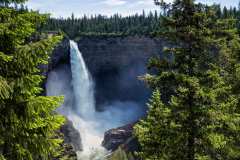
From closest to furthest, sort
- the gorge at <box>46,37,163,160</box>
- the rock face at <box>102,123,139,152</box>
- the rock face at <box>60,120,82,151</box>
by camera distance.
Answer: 1. the rock face at <box>60,120,82,151</box>
2. the rock face at <box>102,123,139,152</box>
3. the gorge at <box>46,37,163,160</box>

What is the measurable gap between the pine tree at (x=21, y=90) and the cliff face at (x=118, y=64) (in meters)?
95.7

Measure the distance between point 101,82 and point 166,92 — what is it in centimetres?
9531

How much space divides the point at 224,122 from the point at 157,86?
9.68 ft

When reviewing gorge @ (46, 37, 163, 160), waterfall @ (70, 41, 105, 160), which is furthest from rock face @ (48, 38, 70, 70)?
waterfall @ (70, 41, 105, 160)

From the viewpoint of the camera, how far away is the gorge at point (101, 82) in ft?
332

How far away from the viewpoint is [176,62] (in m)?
16.6

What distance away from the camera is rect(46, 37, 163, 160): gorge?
101 meters

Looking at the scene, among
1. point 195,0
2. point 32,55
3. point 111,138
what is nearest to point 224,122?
point 195,0

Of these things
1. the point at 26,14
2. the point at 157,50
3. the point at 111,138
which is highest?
the point at 26,14

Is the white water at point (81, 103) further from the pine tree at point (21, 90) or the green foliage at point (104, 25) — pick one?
the pine tree at point (21, 90)

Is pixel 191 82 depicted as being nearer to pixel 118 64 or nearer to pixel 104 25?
pixel 118 64

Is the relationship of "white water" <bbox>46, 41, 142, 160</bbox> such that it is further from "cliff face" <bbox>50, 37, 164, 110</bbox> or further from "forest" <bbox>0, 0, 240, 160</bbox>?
"forest" <bbox>0, 0, 240, 160</bbox>

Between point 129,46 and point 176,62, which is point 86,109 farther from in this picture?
point 176,62

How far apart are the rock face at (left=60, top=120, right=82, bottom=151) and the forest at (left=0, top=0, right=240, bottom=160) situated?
51899 millimetres
